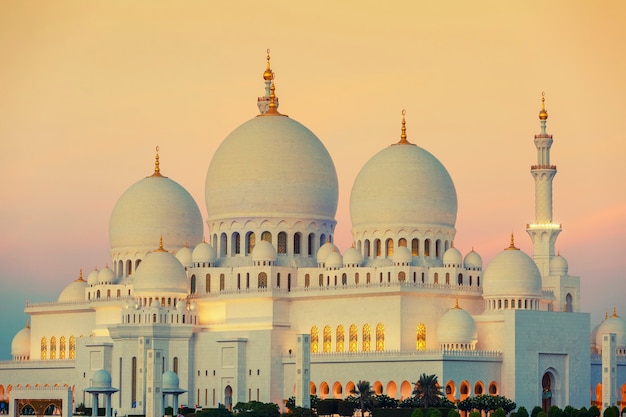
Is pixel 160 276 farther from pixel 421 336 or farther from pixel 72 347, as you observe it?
pixel 421 336

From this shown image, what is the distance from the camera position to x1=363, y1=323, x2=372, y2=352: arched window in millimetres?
98438

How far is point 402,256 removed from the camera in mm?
100062

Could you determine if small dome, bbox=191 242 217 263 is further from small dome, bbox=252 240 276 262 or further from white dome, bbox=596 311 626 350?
white dome, bbox=596 311 626 350

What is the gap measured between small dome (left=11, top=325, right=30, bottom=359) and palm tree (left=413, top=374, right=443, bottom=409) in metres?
36.5

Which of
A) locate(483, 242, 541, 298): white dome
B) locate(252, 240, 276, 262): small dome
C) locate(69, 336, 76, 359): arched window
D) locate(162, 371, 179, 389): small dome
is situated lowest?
locate(162, 371, 179, 389): small dome

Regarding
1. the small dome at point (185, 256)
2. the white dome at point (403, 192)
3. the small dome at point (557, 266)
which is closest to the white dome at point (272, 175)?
the small dome at point (185, 256)

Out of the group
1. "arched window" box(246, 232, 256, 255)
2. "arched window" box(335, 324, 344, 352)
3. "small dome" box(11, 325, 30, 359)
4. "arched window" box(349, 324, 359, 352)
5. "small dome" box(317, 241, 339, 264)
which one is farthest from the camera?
"small dome" box(11, 325, 30, 359)

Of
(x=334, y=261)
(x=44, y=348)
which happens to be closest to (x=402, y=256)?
(x=334, y=261)

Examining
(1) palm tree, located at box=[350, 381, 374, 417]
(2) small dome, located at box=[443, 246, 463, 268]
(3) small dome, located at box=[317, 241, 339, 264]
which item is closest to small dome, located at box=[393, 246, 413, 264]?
(2) small dome, located at box=[443, 246, 463, 268]

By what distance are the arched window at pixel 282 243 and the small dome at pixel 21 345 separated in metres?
22.0

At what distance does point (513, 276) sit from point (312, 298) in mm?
12146

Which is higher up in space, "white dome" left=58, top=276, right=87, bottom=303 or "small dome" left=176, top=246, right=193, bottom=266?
"small dome" left=176, top=246, right=193, bottom=266

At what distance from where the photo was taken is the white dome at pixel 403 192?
103062 mm

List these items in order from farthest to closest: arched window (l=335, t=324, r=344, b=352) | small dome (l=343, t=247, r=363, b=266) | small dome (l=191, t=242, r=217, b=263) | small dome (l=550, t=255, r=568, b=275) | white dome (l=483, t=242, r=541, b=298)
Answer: small dome (l=191, t=242, r=217, b=263) < small dome (l=550, t=255, r=568, b=275) < small dome (l=343, t=247, r=363, b=266) < arched window (l=335, t=324, r=344, b=352) < white dome (l=483, t=242, r=541, b=298)
